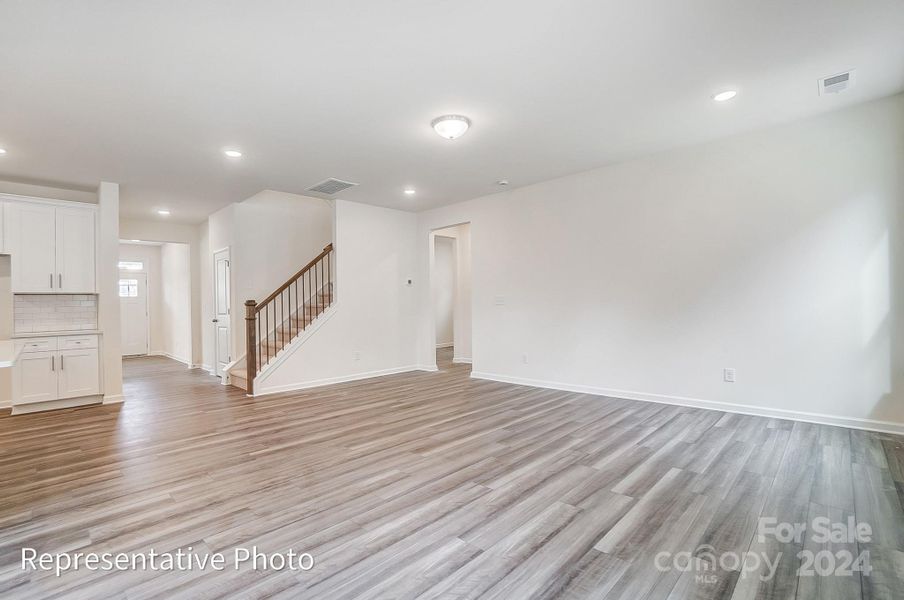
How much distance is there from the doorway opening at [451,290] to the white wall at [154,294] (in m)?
7.07

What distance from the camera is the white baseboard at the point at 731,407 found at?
354 cm

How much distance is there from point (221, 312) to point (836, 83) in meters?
8.39

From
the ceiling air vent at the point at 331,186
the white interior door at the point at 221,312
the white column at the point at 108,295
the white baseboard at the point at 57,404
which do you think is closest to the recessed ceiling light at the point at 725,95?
the ceiling air vent at the point at 331,186

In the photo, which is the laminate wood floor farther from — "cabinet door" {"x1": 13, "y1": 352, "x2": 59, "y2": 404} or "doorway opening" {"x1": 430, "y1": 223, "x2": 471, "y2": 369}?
"doorway opening" {"x1": 430, "y1": 223, "x2": 471, "y2": 369}

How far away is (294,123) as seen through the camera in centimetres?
369

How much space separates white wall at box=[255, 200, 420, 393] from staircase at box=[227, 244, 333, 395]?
31cm

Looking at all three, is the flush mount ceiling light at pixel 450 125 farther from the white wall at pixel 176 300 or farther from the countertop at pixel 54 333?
the white wall at pixel 176 300

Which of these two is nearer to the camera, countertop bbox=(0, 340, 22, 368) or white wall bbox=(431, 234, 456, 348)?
countertop bbox=(0, 340, 22, 368)

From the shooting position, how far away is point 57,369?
5.00m


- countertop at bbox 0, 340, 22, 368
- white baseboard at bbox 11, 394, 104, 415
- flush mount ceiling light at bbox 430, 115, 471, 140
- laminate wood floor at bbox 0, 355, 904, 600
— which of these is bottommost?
laminate wood floor at bbox 0, 355, 904, 600

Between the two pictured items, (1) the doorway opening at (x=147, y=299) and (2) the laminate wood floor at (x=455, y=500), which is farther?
(1) the doorway opening at (x=147, y=299)

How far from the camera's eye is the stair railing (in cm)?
629

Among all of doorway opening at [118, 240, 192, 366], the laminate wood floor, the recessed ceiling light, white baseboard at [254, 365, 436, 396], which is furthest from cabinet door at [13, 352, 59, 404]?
the recessed ceiling light

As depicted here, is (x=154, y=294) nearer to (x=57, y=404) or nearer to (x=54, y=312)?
(x=54, y=312)
